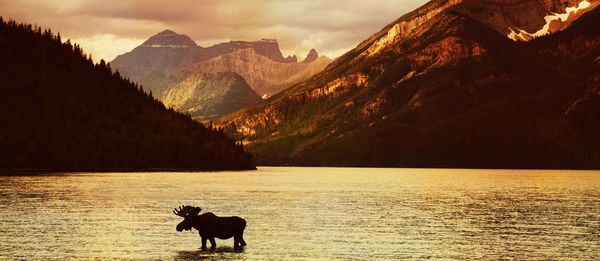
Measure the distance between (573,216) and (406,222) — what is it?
90.8 ft

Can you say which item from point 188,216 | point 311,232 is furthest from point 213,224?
point 311,232

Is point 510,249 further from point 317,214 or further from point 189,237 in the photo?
point 317,214

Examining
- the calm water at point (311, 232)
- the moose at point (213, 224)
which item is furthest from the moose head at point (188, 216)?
the calm water at point (311, 232)

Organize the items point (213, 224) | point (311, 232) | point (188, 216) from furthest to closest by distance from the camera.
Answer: point (311, 232)
point (188, 216)
point (213, 224)

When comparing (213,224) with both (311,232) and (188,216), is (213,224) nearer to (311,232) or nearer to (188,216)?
(188,216)

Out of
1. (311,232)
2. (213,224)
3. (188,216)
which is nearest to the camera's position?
(213,224)

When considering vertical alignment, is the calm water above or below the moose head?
below

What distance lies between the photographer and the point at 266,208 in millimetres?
97625

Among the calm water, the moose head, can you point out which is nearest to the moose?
the moose head

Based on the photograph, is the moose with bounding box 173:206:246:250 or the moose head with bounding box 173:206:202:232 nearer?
the moose with bounding box 173:206:246:250

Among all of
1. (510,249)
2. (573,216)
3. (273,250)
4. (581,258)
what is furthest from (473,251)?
(573,216)

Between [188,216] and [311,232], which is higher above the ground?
[188,216]

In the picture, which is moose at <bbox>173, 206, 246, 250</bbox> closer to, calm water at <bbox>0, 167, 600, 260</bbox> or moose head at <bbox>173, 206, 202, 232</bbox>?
moose head at <bbox>173, 206, 202, 232</bbox>

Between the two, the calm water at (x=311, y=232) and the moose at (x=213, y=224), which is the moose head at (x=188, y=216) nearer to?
the moose at (x=213, y=224)
